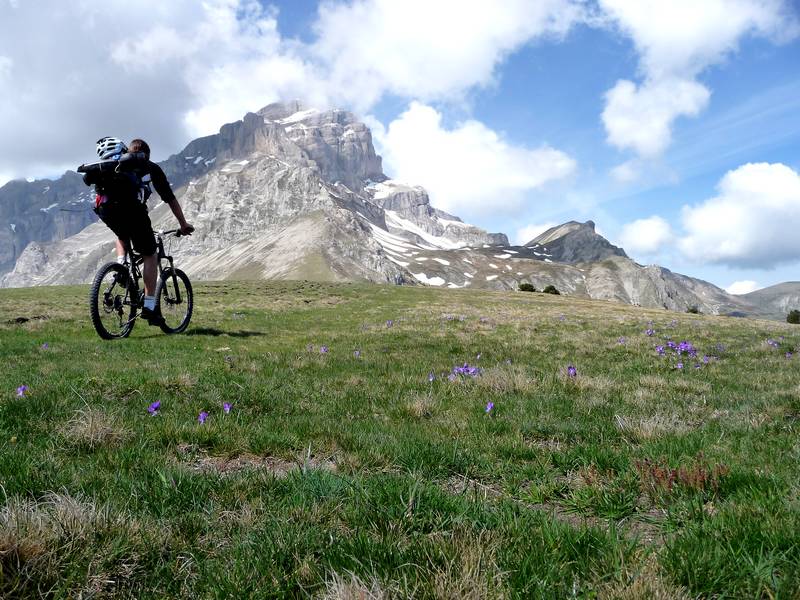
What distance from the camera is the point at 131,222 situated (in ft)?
38.3

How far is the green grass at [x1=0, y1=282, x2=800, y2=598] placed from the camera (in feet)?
7.96

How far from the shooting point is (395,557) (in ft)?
8.58

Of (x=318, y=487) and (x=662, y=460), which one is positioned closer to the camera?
(x=318, y=487)

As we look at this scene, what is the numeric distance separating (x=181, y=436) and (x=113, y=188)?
838 centimetres

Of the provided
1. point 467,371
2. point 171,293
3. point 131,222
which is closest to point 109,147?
point 131,222

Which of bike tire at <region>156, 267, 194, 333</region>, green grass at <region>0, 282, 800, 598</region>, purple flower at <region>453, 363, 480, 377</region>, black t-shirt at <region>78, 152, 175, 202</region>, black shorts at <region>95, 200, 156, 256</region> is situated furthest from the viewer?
bike tire at <region>156, 267, 194, 333</region>

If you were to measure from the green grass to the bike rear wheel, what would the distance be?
254 centimetres

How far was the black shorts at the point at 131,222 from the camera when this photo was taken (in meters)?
11.3

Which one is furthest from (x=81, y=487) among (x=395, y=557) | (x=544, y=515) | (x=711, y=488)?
(x=711, y=488)

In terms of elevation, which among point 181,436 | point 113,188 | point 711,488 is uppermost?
point 113,188

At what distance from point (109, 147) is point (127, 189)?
3.48 ft

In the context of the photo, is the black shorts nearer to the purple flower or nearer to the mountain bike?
the mountain bike

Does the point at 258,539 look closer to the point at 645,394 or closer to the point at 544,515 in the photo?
the point at 544,515

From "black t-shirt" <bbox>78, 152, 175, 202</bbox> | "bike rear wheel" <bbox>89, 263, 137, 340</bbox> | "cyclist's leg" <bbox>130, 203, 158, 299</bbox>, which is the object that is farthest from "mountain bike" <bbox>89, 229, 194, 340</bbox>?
"black t-shirt" <bbox>78, 152, 175, 202</bbox>
